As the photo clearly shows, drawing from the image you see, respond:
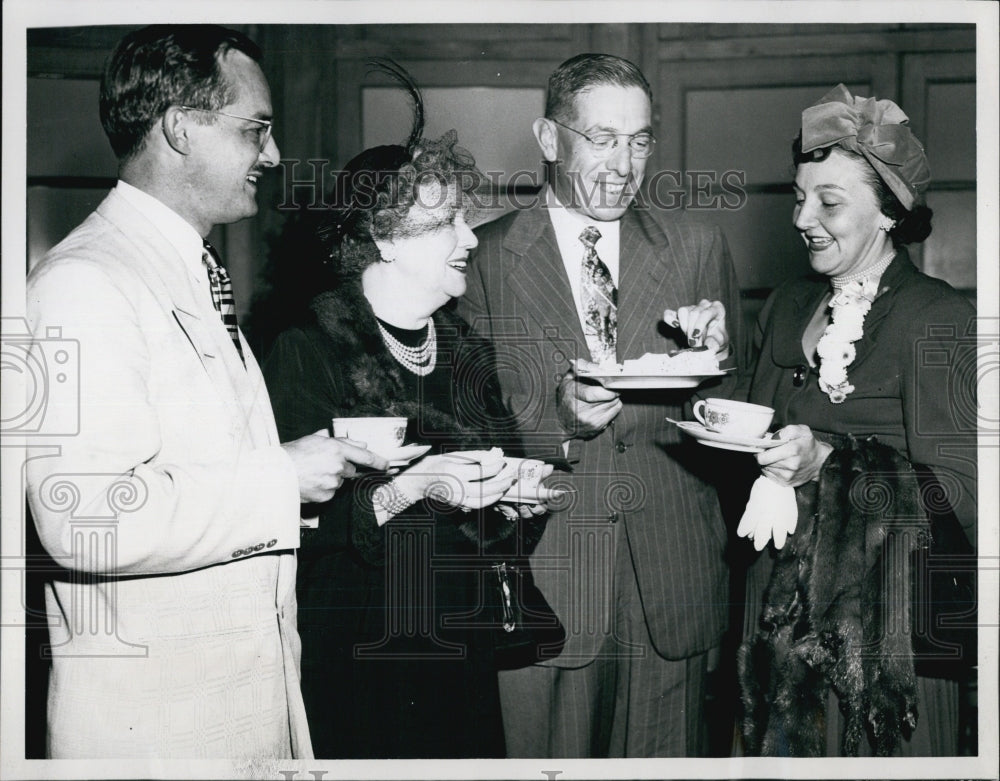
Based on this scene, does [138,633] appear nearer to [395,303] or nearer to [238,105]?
[395,303]

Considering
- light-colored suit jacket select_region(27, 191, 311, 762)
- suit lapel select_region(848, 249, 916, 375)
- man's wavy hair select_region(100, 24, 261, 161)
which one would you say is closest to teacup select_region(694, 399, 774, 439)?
suit lapel select_region(848, 249, 916, 375)

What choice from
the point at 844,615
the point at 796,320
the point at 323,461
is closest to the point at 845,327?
the point at 796,320

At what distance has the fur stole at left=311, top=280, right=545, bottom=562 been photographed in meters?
2.47

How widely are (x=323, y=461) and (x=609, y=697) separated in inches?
37.5

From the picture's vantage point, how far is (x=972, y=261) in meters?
2.69

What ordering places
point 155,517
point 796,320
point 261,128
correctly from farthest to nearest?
1. point 796,320
2. point 261,128
3. point 155,517

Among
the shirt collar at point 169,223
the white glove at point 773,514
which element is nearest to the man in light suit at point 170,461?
the shirt collar at point 169,223

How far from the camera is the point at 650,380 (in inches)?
97.7

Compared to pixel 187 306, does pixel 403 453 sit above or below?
below

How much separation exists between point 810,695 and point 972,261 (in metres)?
1.21

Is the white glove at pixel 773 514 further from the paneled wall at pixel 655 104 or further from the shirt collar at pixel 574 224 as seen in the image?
the shirt collar at pixel 574 224

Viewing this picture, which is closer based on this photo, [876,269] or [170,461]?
[170,461]

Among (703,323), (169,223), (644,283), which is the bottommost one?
(703,323)

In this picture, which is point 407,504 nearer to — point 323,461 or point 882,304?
point 323,461
